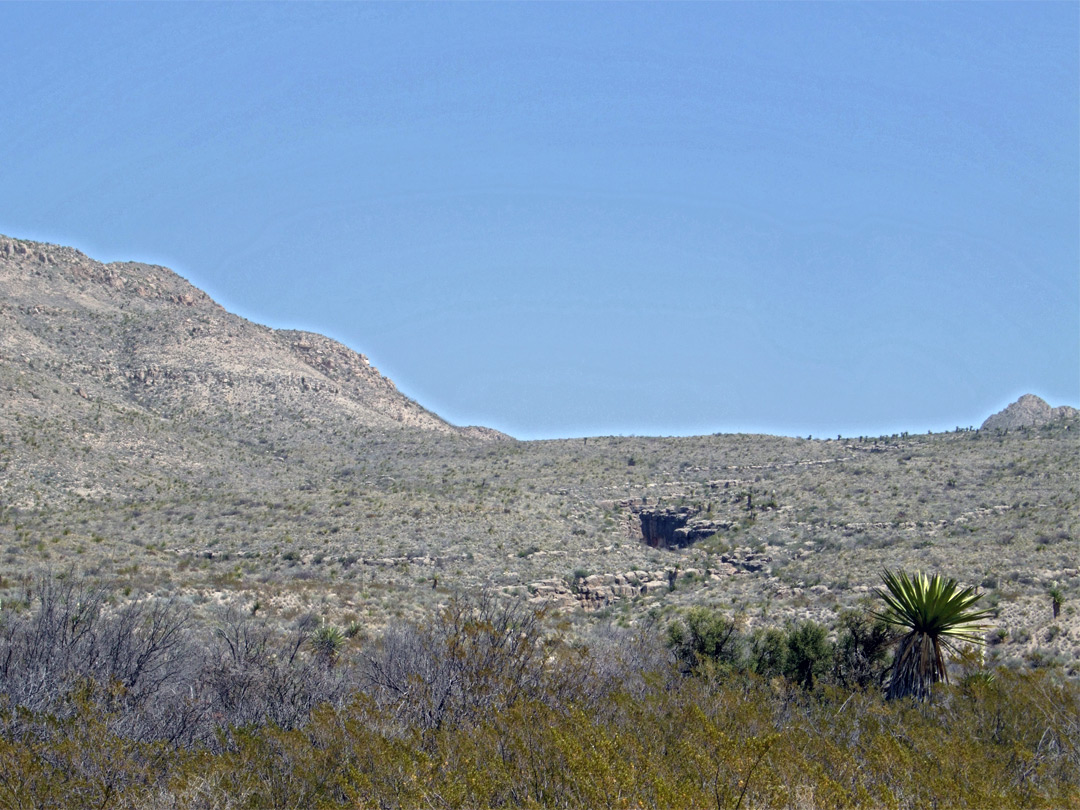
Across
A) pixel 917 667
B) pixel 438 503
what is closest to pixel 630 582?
pixel 438 503

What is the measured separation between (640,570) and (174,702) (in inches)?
1130

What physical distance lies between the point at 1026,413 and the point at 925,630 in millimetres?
73088

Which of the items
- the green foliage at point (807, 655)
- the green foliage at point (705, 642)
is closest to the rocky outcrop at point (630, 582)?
the green foliage at point (705, 642)

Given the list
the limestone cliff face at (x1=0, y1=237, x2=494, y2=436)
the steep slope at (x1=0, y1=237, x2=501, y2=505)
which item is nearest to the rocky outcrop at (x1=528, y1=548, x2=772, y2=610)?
the steep slope at (x1=0, y1=237, x2=501, y2=505)

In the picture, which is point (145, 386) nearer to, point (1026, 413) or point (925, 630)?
point (925, 630)

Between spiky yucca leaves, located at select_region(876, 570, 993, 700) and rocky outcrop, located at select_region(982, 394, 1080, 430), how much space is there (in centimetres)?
6602

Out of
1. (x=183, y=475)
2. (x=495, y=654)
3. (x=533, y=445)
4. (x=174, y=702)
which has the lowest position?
(x=174, y=702)

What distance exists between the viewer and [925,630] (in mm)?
20031

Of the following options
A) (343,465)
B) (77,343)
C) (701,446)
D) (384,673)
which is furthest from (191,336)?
(384,673)

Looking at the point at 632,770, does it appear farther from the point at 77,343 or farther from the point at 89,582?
the point at 77,343

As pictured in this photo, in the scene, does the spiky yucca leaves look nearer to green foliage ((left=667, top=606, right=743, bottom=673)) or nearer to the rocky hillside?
green foliage ((left=667, top=606, right=743, bottom=673))

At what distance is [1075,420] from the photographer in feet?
203

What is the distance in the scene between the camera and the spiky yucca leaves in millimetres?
19828

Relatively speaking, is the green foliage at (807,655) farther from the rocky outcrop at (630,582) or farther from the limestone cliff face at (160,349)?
the limestone cliff face at (160,349)
